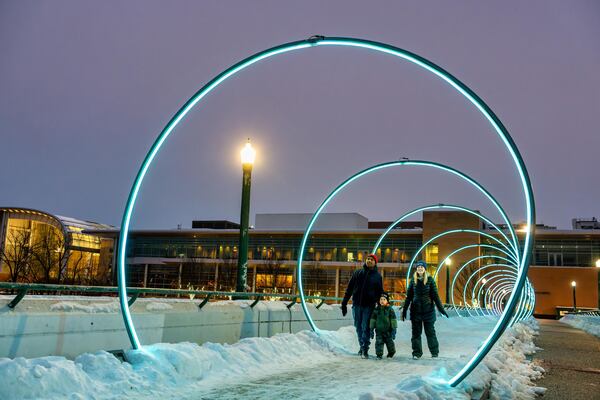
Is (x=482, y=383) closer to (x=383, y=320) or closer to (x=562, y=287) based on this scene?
(x=383, y=320)

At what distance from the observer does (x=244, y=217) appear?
551 inches

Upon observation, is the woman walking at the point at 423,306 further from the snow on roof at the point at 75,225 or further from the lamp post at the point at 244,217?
the snow on roof at the point at 75,225

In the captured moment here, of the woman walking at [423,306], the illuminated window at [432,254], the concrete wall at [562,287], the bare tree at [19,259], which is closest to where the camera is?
the woman walking at [423,306]

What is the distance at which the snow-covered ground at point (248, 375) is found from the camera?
649cm

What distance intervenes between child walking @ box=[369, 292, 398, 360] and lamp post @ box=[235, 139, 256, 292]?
3.37 meters

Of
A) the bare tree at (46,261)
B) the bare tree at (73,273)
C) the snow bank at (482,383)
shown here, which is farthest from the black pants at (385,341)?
the bare tree at (73,273)

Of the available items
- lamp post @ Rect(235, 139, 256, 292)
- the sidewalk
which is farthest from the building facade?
lamp post @ Rect(235, 139, 256, 292)

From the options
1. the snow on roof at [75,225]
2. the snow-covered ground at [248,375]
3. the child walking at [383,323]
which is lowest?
the snow-covered ground at [248,375]

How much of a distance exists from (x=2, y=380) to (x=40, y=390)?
1.32 feet

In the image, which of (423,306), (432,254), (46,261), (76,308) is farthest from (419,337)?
(432,254)

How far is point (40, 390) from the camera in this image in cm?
626

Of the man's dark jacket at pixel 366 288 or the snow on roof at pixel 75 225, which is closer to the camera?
the man's dark jacket at pixel 366 288

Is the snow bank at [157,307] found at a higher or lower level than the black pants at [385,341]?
higher

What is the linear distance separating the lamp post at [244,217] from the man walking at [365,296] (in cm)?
287
